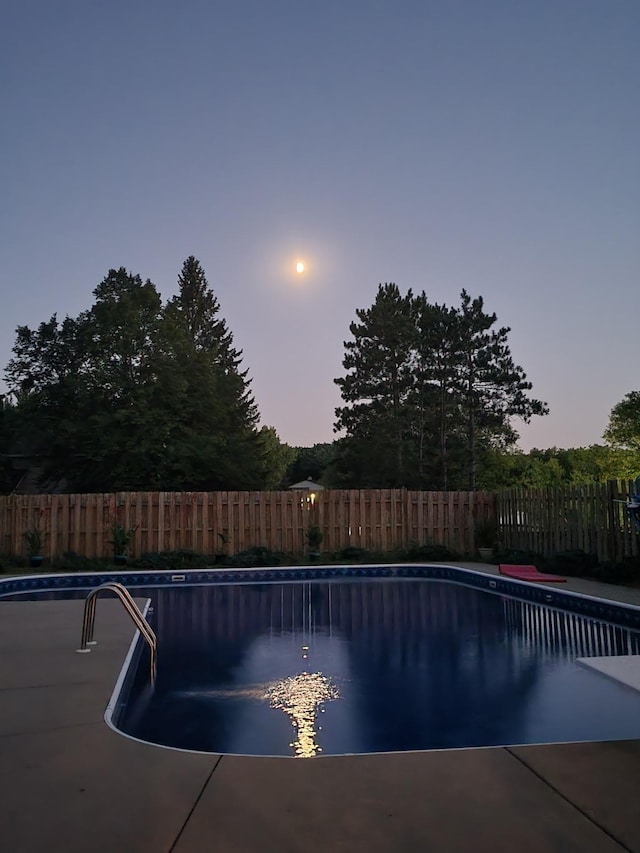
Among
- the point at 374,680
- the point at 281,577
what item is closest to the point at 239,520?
the point at 281,577

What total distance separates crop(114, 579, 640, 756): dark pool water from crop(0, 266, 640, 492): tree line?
1111 centimetres

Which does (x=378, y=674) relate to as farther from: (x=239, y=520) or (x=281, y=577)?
(x=239, y=520)

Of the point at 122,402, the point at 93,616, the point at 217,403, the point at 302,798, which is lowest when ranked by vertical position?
the point at 302,798

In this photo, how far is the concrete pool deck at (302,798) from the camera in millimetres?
2291

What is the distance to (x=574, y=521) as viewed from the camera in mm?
11297

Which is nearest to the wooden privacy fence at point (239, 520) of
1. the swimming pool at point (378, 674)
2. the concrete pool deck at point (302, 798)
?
A: the swimming pool at point (378, 674)

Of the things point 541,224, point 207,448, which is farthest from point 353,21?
point 207,448

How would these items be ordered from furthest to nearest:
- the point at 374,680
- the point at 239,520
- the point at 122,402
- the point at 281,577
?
1. the point at 122,402
2. the point at 239,520
3. the point at 281,577
4. the point at 374,680

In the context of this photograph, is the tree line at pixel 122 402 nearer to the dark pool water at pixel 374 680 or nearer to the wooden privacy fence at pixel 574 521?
the wooden privacy fence at pixel 574 521

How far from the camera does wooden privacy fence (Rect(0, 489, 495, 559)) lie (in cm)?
1438

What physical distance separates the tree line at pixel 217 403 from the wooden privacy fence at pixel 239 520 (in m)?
4.75

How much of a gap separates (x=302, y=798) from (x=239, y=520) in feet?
40.4

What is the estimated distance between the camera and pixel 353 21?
1014 cm

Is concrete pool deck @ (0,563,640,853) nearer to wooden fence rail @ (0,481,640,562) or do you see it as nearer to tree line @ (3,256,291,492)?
wooden fence rail @ (0,481,640,562)
